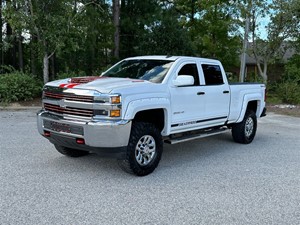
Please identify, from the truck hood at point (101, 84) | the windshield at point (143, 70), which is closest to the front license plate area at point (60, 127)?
the truck hood at point (101, 84)

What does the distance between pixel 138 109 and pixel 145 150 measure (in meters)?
0.74

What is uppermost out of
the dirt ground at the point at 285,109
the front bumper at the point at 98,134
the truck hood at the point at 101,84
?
the truck hood at the point at 101,84

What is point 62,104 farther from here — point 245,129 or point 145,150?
point 245,129

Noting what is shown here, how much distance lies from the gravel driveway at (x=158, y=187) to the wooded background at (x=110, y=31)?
745cm

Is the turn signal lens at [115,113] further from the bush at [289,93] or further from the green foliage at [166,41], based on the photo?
the bush at [289,93]

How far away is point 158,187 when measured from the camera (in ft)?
15.8

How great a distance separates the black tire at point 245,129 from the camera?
7776 millimetres

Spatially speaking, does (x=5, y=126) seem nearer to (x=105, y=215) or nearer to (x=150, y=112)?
(x=150, y=112)

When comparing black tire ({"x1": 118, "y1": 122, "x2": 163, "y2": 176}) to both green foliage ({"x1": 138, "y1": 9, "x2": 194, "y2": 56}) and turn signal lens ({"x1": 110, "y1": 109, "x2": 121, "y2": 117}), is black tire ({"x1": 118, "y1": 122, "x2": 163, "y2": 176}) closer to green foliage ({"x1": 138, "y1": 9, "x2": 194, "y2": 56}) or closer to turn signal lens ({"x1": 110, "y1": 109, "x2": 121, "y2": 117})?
turn signal lens ({"x1": 110, "y1": 109, "x2": 121, "y2": 117})

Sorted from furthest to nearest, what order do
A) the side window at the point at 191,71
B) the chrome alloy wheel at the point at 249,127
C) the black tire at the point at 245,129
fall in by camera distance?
1. the chrome alloy wheel at the point at 249,127
2. the black tire at the point at 245,129
3. the side window at the point at 191,71

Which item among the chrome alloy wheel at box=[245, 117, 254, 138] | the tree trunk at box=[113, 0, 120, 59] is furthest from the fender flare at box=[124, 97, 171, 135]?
the tree trunk at box=[113, 0, 120, 59]

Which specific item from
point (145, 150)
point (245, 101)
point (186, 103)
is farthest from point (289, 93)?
point (145, 150)

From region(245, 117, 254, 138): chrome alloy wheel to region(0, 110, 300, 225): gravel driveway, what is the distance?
2.41 feet

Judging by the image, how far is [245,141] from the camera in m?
7.88
